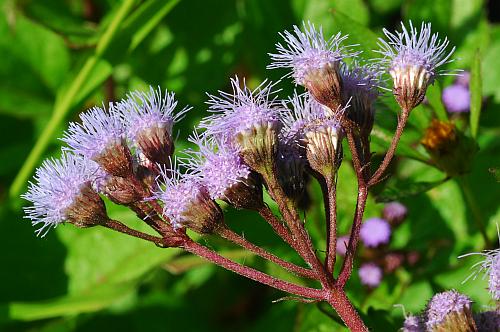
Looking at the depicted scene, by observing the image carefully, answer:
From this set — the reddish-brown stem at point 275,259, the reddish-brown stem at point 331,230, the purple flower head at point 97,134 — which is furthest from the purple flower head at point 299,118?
the purple flower head at point 97,134

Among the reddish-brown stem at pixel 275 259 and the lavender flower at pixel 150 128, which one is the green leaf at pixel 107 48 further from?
the reddish-brown stem at pixel 275 259

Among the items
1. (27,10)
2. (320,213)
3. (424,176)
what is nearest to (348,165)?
(320,213)

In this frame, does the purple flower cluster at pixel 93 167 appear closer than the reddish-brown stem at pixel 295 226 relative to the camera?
No

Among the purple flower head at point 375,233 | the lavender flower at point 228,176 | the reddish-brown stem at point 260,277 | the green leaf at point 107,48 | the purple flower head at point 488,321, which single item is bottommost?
the purple flower head at point 488,321

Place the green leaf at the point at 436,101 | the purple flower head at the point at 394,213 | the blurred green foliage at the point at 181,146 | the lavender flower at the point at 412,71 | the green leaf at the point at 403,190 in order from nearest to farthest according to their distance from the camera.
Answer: the lavender flower at the point at 412,71, the green leaf at the point at 403,190, the green leaf at the point at 436,101, the blurred green foliage at the point at 181,146, the purple flower head at the point at 394,213

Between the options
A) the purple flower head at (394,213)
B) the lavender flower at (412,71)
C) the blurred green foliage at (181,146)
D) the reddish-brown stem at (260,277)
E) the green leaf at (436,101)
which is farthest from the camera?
the purple flower head at (394,213)

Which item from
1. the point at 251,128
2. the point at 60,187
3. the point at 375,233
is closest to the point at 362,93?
the point at 251,128

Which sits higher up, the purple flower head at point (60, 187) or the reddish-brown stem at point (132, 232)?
the purple flower head at point (60, 187)
